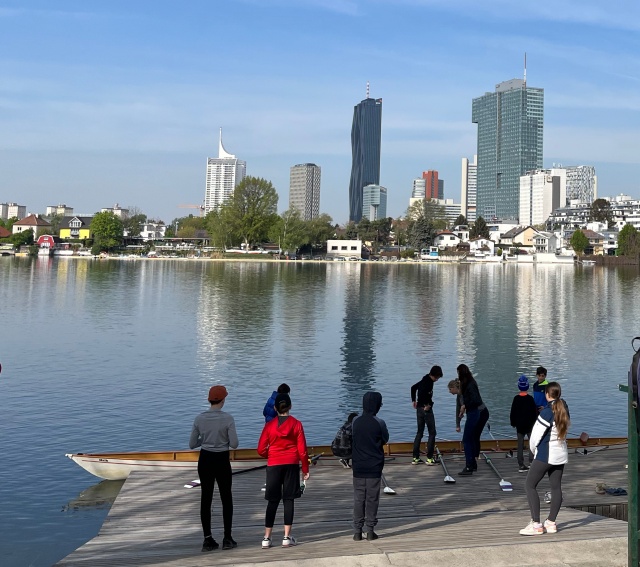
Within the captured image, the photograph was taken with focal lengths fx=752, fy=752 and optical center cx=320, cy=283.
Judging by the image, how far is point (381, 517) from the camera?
11180 millimetres

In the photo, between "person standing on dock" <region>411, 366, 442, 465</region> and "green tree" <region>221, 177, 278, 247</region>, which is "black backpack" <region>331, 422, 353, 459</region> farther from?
"green tree" <region>221, 177, 278, 247</region>

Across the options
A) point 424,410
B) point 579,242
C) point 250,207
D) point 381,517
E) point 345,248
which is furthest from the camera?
point 345,248

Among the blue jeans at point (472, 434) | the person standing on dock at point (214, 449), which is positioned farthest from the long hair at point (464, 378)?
the person standing on dock at point (214, 449)

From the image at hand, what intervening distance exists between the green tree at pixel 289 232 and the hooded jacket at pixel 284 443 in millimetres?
167322

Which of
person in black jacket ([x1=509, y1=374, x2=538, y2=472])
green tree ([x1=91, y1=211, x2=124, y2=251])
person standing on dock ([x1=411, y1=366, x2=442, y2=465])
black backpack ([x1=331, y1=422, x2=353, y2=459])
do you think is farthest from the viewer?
green tree ([x1=91, y1=211, x2=124, y2=251])

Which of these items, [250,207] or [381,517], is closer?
[381,517]

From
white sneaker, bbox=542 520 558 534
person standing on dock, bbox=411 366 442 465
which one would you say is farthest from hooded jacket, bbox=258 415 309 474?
person standing on dock, bbox=411 366 442 465

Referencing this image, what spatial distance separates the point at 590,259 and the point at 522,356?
16580 cm

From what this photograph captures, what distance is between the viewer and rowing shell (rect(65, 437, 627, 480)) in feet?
46.5

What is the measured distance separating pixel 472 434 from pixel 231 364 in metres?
22.2

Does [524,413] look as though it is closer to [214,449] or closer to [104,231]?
[214,449]

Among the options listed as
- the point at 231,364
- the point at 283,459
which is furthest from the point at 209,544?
the point at 231,364

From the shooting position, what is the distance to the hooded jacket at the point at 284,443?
30.9 feet

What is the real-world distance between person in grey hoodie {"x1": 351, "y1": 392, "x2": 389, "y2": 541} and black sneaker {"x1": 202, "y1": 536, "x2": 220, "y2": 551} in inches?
71.3
